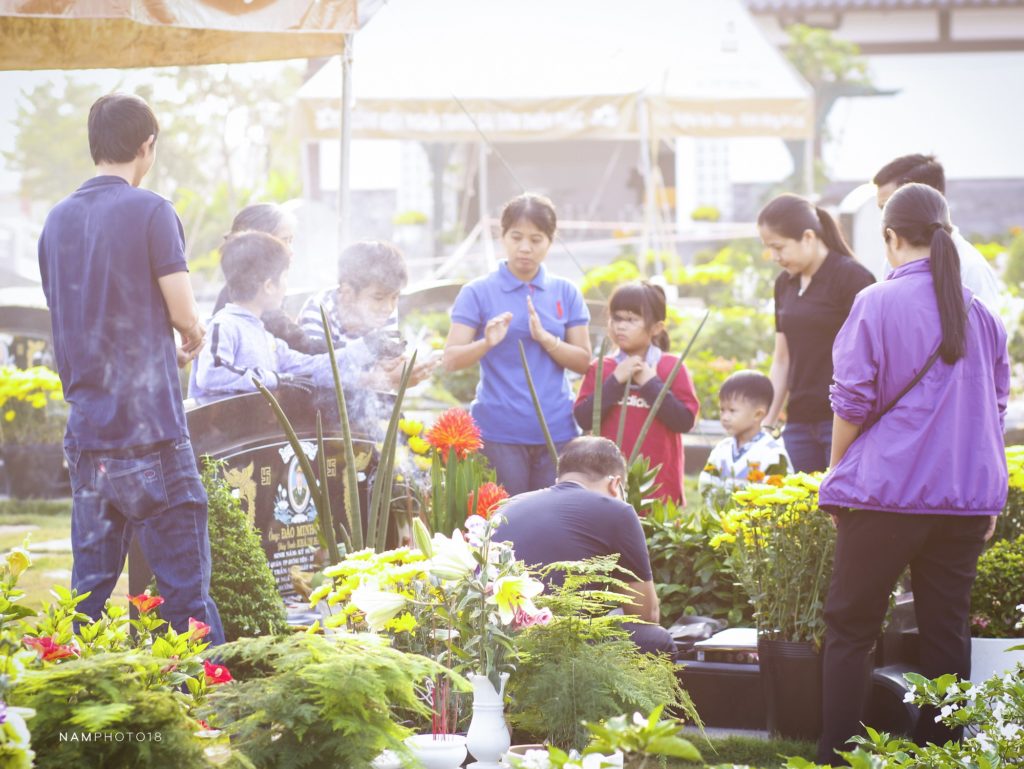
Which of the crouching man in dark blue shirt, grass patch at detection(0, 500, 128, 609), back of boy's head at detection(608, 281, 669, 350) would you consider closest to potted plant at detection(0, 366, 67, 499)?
grass patch at detection(0, 500, 128, 609)

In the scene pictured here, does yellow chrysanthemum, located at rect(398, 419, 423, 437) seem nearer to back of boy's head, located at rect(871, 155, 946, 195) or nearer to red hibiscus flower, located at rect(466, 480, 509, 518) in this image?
red hibiscus flower, located at rect(466, 480, 509, 518)

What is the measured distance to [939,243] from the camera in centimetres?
370

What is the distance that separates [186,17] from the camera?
4367mm

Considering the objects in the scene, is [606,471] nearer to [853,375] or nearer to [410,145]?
[853,375]

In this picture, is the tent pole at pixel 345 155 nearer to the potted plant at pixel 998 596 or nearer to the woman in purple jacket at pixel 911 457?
the woman in purple jacket at pixel 911 457

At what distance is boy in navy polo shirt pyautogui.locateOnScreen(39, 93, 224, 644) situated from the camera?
3715 millimetres

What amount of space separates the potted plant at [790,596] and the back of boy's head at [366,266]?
1743mm

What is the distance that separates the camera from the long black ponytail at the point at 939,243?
364 cm

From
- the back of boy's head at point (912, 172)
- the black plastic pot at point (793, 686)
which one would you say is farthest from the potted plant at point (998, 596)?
the back of boy's head at point (912, 172)

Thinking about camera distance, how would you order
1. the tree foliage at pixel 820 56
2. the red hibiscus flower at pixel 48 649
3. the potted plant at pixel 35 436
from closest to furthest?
the red hibiscus flower at pixel 48 649 → the potted plant at pixel 35 436 → the tree foliage at pixel 820 56

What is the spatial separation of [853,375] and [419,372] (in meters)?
1.84

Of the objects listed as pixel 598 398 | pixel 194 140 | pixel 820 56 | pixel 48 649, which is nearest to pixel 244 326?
pixel 194 140

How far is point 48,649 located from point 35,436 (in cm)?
558

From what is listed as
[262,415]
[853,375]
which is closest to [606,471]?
[853,375]
